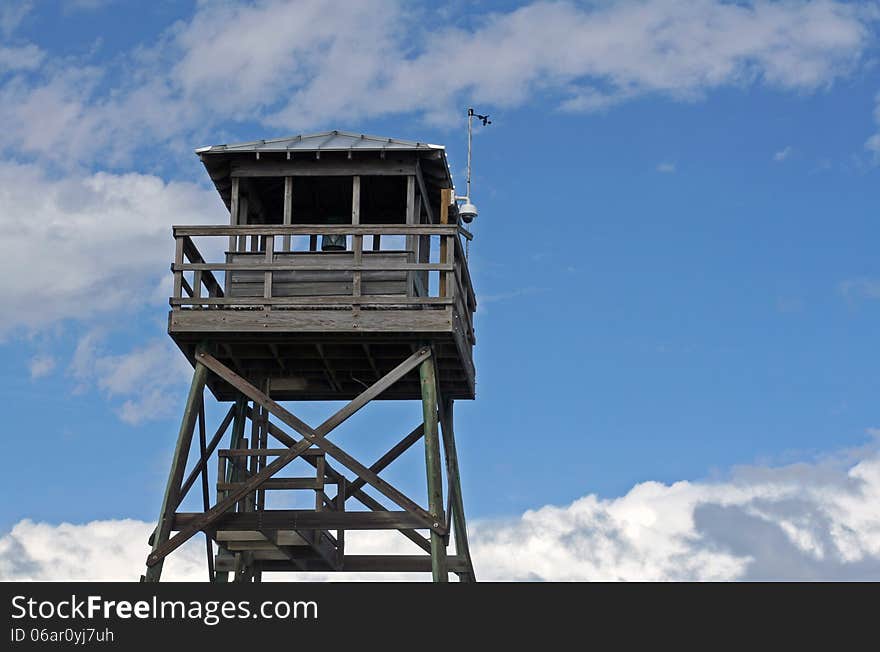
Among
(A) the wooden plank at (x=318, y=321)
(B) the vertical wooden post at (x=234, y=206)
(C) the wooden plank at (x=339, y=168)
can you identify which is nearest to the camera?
(A) the wooden plank at (x=318, y=321)

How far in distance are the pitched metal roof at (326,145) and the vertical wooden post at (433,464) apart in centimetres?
373

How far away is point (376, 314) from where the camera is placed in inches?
1033

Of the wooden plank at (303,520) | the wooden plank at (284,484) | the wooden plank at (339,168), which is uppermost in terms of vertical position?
the wooden plank at (339,168)

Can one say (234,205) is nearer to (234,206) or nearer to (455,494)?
(234,206)

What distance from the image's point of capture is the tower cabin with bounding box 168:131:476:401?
26.4 m

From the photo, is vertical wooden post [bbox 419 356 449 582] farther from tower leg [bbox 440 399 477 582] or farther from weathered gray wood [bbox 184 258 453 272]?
tower leg [bbox 440 399 477 582]

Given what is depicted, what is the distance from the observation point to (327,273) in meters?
27.2

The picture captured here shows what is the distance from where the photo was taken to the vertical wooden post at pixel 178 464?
2605 cm

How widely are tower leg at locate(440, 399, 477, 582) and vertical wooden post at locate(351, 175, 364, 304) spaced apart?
13.0ft

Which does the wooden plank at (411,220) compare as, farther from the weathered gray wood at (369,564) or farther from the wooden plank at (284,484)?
the weathered gray wood at (369,564)

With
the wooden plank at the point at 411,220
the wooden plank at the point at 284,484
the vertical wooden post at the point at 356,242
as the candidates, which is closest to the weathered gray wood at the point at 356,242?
the vertical wooden post at the point at 356,242
